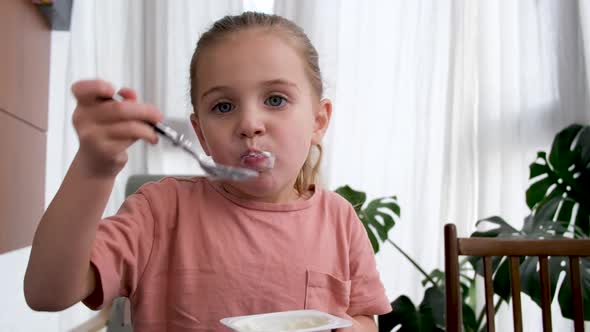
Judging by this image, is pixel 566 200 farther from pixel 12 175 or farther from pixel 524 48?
pixel 12 175

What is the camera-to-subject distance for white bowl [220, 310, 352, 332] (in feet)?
1.78

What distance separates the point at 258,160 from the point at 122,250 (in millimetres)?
223

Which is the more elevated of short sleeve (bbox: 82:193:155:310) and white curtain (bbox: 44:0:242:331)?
white curtain (bbox: 44:0:242:331)

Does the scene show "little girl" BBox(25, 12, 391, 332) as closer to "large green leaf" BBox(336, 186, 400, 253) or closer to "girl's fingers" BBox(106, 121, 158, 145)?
"girl's fingers" BBox(106, 121, 158, 145)

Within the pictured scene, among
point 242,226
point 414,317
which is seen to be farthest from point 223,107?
point 414,317

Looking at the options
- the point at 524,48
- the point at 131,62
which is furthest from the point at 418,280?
the point at 131,62

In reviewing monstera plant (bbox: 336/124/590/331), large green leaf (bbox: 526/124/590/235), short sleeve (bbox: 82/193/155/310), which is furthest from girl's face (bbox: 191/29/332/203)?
large green leaf (bbox: 526/124/590/235)

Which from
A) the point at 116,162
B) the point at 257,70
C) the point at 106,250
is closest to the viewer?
the point at 116,162

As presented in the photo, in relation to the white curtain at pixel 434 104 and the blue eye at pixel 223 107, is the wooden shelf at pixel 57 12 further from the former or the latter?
the blue eye at pixel 223 107

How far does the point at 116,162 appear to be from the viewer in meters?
0.54

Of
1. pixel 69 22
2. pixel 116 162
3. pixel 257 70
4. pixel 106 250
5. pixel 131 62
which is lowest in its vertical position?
pixel 106 250

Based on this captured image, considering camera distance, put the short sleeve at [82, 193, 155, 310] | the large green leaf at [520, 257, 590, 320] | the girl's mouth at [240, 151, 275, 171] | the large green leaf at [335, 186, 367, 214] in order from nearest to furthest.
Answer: the short sleeve at [82, 193, 155, 310]
the girl's mouth at [240, 151, 275, 171]
the large green leaf at [520, 257, 590, 320]
the large green leaf at [335, 186, 367, 214]

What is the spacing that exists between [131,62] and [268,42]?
179 centimetres

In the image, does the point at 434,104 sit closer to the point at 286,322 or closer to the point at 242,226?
the point at 242,226
